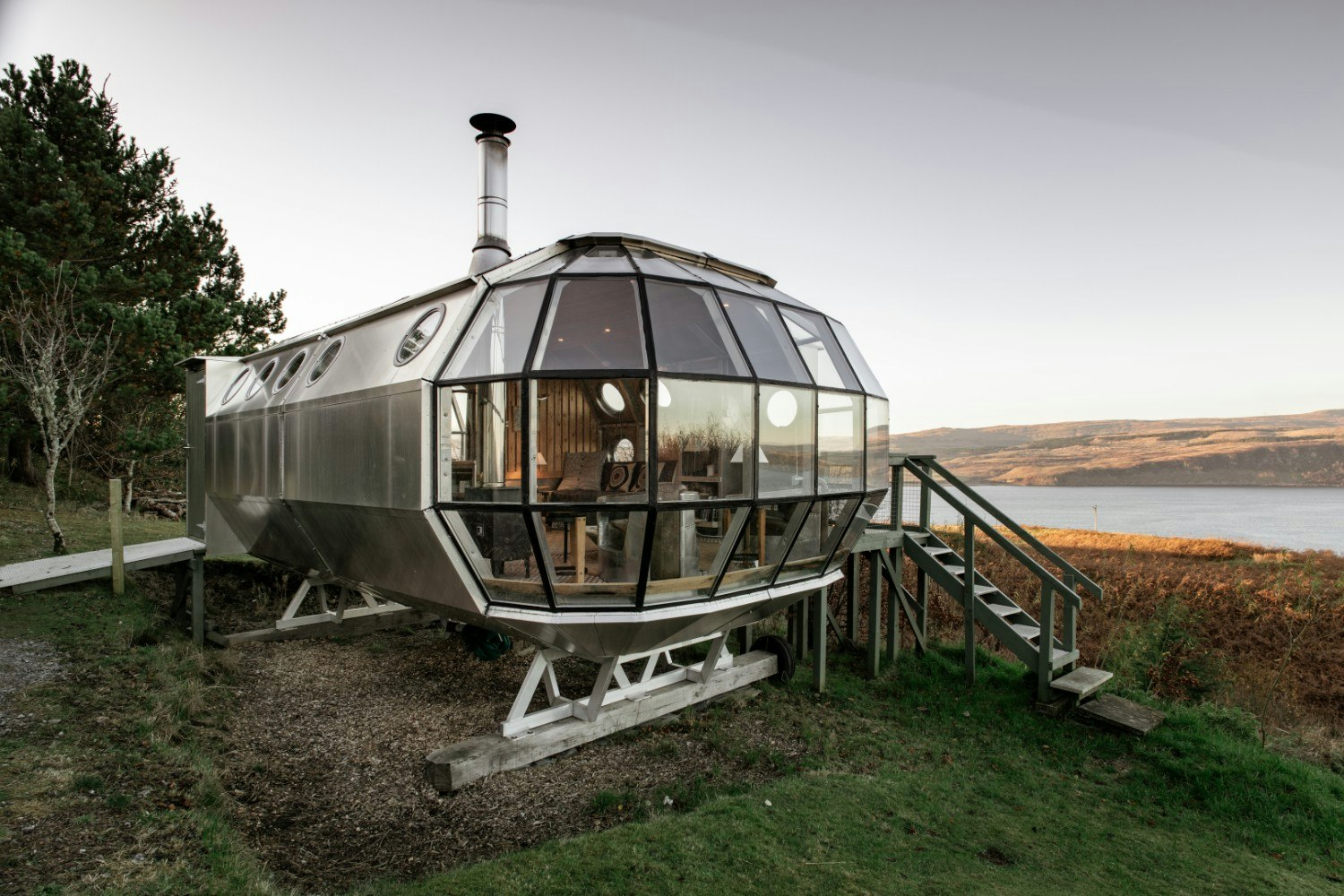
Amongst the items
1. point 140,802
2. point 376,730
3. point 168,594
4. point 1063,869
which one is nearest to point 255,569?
point 168,594

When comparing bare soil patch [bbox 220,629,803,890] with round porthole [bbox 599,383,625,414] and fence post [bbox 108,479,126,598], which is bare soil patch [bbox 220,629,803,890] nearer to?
fence post [bbox 108,479,126,598]

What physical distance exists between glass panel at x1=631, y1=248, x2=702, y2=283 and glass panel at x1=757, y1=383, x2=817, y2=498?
1.30m

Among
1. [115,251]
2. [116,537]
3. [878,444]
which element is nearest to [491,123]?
[878,444]

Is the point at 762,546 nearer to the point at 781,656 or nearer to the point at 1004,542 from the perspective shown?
the point at 781,656

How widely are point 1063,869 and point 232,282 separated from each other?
22.1 m

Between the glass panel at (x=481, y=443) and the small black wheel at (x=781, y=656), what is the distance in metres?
4.98

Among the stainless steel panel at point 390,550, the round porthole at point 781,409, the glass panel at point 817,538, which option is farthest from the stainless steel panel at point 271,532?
the round porthole at point 781,409

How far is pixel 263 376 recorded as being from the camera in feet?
29.3

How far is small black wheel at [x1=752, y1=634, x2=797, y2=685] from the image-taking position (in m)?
8.51

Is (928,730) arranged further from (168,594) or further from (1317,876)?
(168,594)

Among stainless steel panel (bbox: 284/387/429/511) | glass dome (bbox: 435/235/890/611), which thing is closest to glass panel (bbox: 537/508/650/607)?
glass dome (bbox: 435/235/890/611)

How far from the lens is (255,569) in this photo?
12492 millimetres

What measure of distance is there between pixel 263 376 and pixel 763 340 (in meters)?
7.37

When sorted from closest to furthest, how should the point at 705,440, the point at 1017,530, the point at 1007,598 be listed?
the point at 705,440, the point at 1017,530, the point at 1007,598
